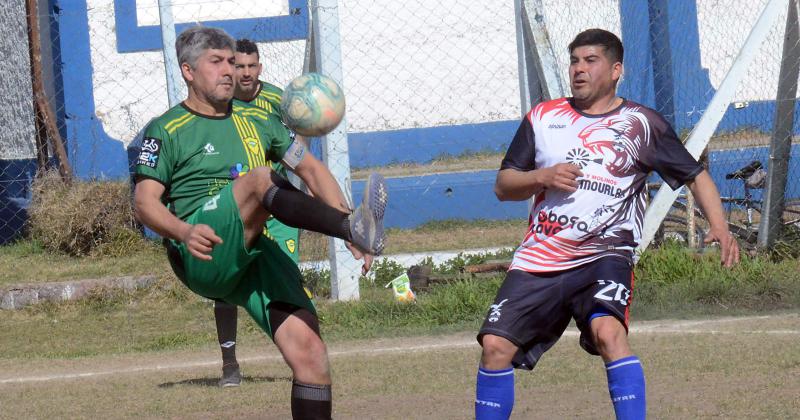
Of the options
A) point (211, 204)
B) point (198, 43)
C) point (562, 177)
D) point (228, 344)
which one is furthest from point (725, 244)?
point (228, 344)

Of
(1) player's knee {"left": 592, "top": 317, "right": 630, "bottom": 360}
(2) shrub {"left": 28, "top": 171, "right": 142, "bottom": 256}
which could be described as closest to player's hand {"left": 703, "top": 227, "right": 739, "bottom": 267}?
(1) player's knee {"left": 592, "top": 317, "right": 630, "bottom": 360}

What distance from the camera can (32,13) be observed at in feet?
42.6

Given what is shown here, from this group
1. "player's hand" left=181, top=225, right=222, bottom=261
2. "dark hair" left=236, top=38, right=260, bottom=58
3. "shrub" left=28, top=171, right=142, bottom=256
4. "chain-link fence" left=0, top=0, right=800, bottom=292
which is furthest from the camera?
"chain-link fence" left=0, top=0, right=800, bottom=292

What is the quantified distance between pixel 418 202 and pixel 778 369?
7.67 metres

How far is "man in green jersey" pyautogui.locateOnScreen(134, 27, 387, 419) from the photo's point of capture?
454 cm

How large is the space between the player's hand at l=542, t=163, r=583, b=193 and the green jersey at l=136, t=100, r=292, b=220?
49.3 inches

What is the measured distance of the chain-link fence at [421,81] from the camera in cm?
1321

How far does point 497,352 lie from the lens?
490 cm

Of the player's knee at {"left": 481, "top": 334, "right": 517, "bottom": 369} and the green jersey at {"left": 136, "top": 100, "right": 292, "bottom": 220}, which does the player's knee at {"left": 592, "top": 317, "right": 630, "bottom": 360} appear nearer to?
the player's knee at {"left": 481, "top": 334, "right": 517, "bottom": 369}

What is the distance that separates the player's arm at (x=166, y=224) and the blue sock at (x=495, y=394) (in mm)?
1289

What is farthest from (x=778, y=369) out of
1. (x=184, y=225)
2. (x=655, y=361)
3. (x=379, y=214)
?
(x=184, y=225)

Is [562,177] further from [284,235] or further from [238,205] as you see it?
[284,235]

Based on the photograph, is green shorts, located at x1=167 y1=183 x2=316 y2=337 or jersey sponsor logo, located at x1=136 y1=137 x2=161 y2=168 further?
jersey sponsor logo, located at x1=136 y1=137 x2=161 y2=168

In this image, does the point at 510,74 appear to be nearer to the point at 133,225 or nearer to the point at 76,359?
the point at 133,225
